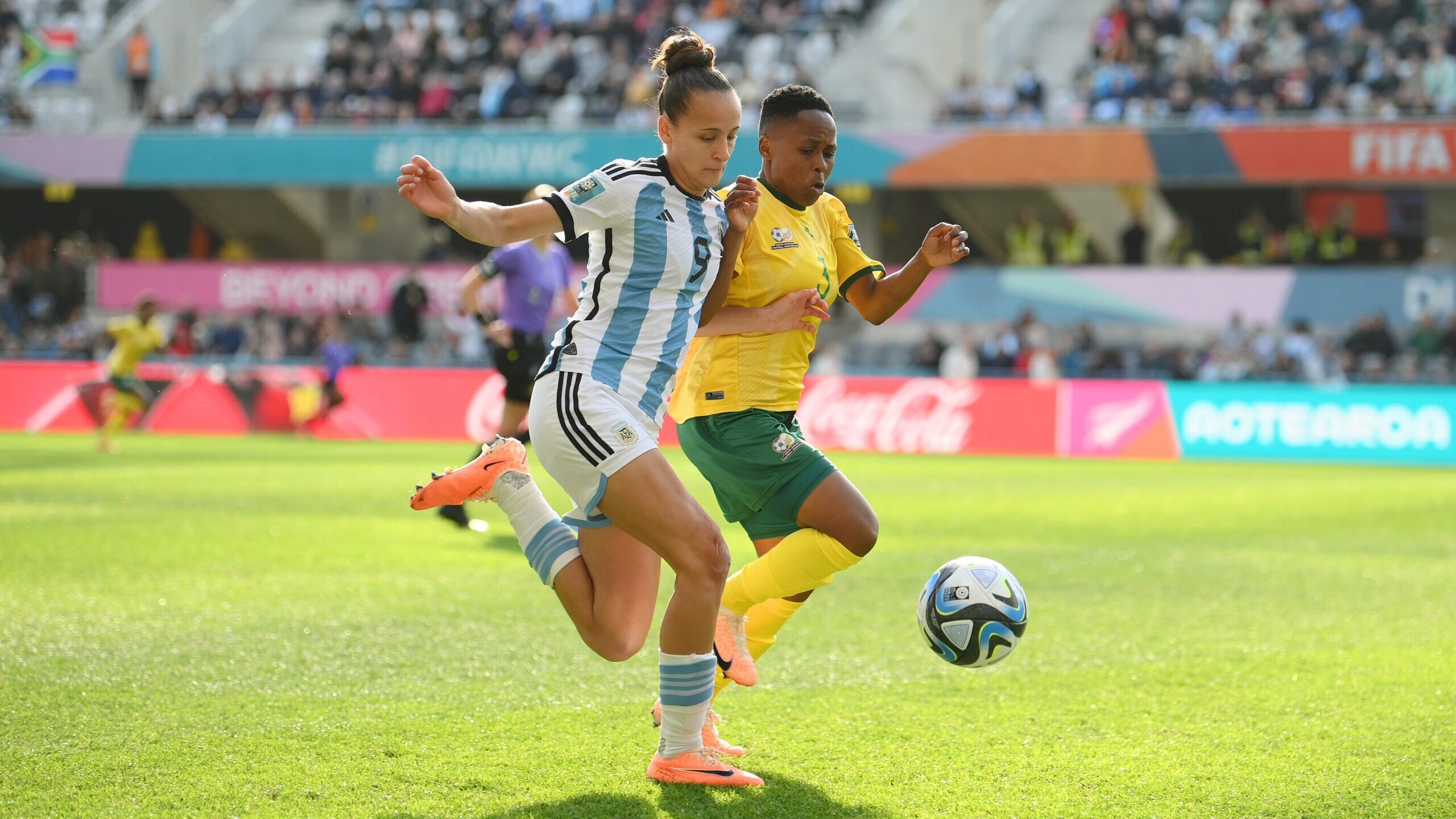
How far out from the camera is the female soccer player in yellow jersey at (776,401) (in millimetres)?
5074

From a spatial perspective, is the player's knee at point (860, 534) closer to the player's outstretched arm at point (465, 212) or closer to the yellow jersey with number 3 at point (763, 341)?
the yellow jersey with number 3 at point (763, 341)

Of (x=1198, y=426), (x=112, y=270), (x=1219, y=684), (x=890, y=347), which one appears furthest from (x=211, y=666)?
(x=112, y=270)

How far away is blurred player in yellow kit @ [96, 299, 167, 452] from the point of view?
18.8 meters

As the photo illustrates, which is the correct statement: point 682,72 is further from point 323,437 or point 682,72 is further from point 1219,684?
point 323,437

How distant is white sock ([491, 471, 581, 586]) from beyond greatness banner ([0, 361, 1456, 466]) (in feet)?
50.1

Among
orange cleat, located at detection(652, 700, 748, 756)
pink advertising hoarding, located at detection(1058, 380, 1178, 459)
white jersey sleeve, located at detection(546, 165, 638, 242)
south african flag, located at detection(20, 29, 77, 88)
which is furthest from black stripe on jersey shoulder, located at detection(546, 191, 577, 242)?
south african flag, located at detection(20, 29, 77, 88)

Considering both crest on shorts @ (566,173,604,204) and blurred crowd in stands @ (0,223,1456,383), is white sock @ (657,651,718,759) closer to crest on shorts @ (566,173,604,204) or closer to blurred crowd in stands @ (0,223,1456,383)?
crest on shorts @ (566,173,604,204)

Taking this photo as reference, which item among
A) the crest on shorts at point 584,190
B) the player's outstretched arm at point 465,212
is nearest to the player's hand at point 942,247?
the crest on shorts at point 584,190

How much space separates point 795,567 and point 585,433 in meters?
1.01

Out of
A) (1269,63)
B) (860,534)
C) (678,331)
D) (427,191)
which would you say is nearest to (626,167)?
(678,331)

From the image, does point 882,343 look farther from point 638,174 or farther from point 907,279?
point 638,174

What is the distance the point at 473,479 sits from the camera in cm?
487

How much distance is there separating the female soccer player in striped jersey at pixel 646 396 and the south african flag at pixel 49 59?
31019mm

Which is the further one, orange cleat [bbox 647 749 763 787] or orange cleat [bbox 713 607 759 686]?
orange cleat [bbox 713 607 759 686]
